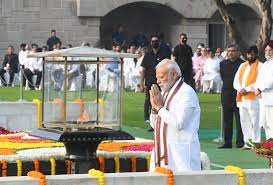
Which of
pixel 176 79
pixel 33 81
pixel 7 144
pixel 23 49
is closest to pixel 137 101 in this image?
pixel 33 81

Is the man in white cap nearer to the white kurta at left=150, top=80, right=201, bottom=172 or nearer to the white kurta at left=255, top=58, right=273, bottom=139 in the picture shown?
the white kurta at left=150, top=80, right=201, bottom=172

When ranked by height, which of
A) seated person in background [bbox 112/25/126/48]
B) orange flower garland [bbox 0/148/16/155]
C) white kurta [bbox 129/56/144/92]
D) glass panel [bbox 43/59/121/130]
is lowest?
orange flower garland [bbox 0/148/16/155]

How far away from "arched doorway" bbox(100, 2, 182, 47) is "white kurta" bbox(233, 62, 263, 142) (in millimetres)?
28826

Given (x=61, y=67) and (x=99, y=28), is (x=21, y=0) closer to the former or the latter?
(x=99, y=28)

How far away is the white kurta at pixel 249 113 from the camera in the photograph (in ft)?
59.9

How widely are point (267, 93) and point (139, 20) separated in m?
30.8

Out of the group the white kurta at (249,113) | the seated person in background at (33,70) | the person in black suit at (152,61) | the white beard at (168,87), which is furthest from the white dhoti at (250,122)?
the seated person in background at (33,70)

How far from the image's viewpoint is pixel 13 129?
57.3 feet

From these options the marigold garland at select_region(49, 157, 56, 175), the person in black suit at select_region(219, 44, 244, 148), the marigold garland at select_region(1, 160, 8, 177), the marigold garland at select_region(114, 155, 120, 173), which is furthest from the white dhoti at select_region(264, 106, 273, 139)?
the marigold garland at select_region(1, 160, 8, 177)

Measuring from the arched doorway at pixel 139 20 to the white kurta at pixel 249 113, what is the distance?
1135 inches

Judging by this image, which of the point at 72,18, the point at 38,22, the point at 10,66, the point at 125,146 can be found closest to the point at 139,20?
the point at 72,18

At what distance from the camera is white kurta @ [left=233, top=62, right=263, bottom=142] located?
59.9 feet

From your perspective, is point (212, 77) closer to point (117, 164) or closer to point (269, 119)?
point (269, 119)

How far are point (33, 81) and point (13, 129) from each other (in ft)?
66.8
